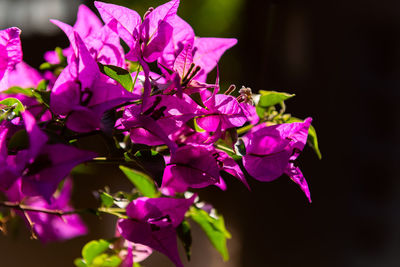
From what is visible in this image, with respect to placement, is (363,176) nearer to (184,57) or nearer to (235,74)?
(235,74)

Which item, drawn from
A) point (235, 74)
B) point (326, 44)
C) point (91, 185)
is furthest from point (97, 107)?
point (235, 74)

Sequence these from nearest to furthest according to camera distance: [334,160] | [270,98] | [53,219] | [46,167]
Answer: [46,167] → [270,98] → [53,219] → [334,160]

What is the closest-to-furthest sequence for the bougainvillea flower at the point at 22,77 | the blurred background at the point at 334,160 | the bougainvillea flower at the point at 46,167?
the bougainvillea flower at the point at 46,167 < the bougainvillea flower at the point at 22,77 < the blurred background at the point at 334,160

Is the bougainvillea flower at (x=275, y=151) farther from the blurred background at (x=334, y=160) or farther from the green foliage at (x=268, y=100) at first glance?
the blurred background at (x=334, y=160)

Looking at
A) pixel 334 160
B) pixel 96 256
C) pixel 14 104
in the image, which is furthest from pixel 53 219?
pixel 334 160

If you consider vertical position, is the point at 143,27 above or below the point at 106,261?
above

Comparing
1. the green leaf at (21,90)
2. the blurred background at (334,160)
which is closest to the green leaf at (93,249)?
the green leaf at (21,90)

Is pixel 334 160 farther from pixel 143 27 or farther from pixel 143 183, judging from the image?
pixel 143 27

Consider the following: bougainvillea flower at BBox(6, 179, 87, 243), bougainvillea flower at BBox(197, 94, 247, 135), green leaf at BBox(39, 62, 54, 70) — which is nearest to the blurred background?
bougainvillea flower at BBox(6, 179, 87, 243)
